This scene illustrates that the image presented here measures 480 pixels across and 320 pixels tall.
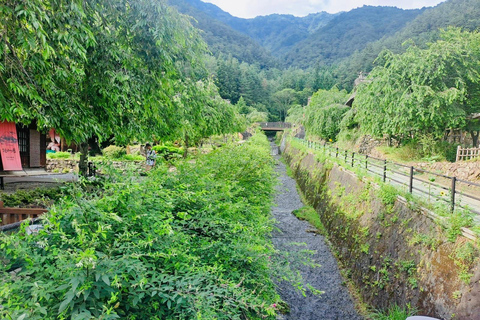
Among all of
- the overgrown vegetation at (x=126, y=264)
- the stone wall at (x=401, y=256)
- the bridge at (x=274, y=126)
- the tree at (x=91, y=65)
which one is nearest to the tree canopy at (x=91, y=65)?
the tree at (x=91, y=65)

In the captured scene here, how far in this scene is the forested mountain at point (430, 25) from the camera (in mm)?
46062

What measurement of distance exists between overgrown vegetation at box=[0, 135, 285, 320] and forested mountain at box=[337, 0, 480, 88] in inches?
1229

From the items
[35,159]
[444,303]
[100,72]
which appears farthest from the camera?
[35,159]

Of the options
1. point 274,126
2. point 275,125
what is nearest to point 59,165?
point 274,126

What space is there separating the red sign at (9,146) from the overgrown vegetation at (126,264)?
13582mm

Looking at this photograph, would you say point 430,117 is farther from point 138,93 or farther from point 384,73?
point 138,93

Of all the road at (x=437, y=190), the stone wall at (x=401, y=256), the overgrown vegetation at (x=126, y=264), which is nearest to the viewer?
the overgrown vegetation at (x=126, y=264)

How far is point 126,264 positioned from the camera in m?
2.17

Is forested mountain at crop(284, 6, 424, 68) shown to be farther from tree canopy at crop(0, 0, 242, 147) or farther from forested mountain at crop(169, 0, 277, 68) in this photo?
tree canopy at crop(0, 0, 242, 147)

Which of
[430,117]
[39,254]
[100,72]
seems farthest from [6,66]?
[430,117]

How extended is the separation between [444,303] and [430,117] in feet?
Answer: 39.4

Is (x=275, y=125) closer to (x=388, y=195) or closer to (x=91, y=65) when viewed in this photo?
(x=388, y=195)

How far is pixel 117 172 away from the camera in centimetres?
333

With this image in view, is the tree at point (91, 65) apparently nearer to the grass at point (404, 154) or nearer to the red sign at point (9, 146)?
the red sign at point (9, 146)
